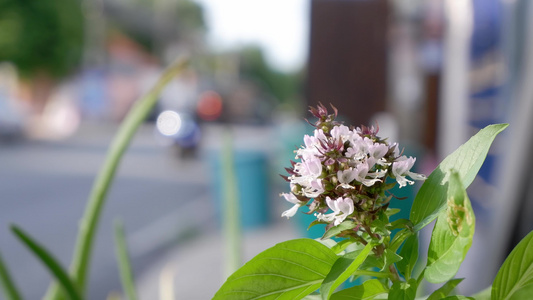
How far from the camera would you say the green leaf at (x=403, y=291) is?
37cm

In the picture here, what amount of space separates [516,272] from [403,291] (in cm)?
7

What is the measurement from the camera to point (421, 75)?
8141 mm

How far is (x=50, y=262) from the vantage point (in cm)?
65

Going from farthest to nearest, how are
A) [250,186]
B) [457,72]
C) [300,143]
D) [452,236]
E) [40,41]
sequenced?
1. [40,41]
2. [250,186]
3. [457,72]
4. [300,143]
5. [452,236]

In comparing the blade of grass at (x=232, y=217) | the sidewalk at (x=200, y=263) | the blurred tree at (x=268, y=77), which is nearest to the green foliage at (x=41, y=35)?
the sidewalk at (x=200, y=263)

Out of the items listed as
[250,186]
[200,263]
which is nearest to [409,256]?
[200,263]

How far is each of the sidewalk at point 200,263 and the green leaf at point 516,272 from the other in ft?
10.8

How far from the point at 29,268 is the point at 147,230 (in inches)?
64.4

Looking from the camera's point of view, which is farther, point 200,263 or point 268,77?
point 268,77

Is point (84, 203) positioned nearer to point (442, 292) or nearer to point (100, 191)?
point (100, 191)

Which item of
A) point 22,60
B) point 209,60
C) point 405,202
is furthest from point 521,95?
point 209,60

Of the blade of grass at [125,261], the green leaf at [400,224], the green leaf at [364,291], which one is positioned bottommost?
the blade of grass at [125,261]

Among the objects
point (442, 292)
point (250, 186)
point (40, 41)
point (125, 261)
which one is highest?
point (40, 41)

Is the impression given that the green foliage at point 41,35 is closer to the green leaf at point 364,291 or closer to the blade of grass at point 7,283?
the blade of grass at point 7,283
